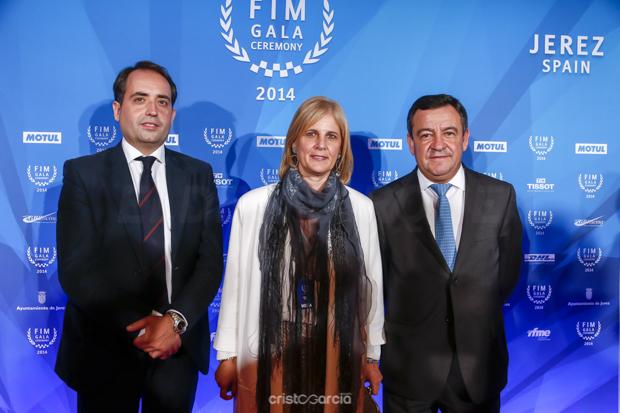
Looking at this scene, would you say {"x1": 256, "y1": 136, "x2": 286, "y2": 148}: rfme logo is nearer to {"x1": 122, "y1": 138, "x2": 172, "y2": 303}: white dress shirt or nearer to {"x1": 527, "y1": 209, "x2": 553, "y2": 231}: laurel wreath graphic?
{"x1": 122, "y1": 138, "x2": 172, "y2": 303}: white dress shirt

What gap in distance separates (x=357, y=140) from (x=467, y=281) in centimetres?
108

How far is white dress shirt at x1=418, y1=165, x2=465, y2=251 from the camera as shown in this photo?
2.80m

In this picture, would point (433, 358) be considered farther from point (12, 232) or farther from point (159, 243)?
point (12, 232)

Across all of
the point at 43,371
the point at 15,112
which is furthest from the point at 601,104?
the point at 43,371

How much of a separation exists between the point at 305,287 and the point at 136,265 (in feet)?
2.77

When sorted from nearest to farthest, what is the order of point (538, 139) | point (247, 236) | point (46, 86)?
point (247, 236)
point (46, 86)
point (538, 139)

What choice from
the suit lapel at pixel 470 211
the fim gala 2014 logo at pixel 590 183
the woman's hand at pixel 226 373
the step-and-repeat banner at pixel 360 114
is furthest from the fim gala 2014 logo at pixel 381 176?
the woman's hand at pixel 226 373

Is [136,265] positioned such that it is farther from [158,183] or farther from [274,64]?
[274,64]

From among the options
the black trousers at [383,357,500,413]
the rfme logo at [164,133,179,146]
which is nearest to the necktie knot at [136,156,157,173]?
the rfme logo at [164,133,179,146]

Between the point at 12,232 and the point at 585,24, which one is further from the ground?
the point at 585,24

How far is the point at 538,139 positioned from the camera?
3428 mm

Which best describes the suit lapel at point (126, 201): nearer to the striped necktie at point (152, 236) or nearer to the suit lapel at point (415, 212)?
the striped necktie at point (152, 236)

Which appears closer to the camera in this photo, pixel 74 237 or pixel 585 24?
pixel 74 237

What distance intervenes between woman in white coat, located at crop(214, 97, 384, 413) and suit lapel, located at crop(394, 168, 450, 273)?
0.21m
